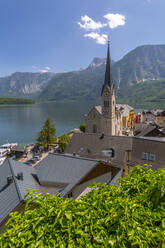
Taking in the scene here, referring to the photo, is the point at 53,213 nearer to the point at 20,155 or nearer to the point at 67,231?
the point at 67,231

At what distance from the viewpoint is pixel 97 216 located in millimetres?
3234

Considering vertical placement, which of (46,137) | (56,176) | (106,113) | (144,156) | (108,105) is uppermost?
(108,105)

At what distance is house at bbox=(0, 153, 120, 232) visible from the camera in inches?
485

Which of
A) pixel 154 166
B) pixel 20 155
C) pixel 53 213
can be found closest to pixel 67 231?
pixel 53 213

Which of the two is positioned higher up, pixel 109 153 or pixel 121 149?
pixel 121 149

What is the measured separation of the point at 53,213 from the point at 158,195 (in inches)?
108

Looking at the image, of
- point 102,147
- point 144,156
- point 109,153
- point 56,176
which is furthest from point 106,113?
point 56,176

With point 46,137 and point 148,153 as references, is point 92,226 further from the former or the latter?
point 46,137

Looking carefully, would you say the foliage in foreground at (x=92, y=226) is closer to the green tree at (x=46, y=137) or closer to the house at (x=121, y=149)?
the house at (x=121, y=149)

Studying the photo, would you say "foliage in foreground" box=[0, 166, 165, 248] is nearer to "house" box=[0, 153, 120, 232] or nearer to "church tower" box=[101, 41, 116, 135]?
"house" box=[0, 153, 120, 232]

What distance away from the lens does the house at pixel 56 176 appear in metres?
12.3

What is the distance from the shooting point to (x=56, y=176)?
47.7 ft

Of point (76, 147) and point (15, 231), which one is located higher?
point (15, 231)

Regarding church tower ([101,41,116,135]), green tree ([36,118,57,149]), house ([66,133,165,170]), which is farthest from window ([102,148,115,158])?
green tree ([36,118,57,149])
